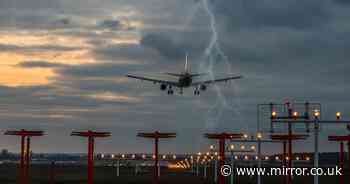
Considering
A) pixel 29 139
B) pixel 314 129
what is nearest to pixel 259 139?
pixel 314 129

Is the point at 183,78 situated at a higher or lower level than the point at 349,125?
higher

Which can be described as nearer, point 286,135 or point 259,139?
point 286,135

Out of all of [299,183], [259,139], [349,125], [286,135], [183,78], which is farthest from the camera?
[299,183]

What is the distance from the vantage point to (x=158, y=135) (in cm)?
7406

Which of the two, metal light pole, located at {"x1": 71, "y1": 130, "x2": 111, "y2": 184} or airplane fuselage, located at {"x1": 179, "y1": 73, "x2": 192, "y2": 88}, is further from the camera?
Answer: airplane fuselage, located at {"x1": 179, "y1": 73, "x2": 192, "y2": 88}

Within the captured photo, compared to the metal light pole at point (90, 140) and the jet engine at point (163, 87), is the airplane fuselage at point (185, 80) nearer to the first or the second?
the jet engine at point (163, 87)

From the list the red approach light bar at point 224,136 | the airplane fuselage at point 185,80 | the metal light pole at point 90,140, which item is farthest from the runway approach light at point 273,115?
the airplane fuselage at point 185,80

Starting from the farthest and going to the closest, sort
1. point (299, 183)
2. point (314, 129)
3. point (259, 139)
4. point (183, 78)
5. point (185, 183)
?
1. point (299, 183)
2. point (185, 183)
3. point (183, 78)
4. point (259, 139)
5. point (314, 129)

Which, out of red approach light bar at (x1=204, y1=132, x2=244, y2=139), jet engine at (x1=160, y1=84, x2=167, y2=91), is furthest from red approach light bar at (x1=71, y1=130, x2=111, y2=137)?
jet engine at (x1=160, y1=84, x2=167, y2=91)

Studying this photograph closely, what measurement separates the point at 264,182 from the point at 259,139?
67.1m

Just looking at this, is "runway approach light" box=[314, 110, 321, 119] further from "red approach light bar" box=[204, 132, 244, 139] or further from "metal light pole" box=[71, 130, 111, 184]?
"metal light pole" box=[71, 130, 111, 184]

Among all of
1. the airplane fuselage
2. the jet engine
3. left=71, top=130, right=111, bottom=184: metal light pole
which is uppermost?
the airplane fuselage

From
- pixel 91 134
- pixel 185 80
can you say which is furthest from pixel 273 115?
pixel 185 80

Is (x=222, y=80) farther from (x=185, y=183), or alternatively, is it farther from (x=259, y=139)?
(x=259, y=139)
